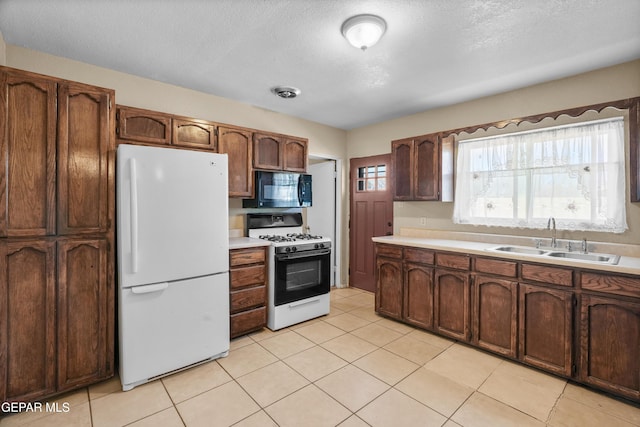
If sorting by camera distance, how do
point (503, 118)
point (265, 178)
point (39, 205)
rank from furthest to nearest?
point (265, 178) → point (503, 118) → point (39, 205)

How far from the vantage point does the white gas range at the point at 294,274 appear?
3.06 meters

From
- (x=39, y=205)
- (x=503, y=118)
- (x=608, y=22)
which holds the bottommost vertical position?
(x=39, y=205)

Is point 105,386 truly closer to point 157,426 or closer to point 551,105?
point 157,426

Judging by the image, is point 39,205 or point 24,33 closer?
point 39,205

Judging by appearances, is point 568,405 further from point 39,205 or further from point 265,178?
point 39,205

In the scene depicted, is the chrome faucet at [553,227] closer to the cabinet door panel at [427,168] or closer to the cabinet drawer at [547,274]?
the cabinet drawer at [547,274]

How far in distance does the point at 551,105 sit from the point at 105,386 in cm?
446

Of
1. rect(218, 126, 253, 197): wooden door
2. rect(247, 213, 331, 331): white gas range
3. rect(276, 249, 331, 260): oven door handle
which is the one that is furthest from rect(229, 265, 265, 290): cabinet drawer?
rect(218, 126, 253, 197): wooden door

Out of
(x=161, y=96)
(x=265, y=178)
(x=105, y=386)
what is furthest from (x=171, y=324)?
(x=161, y=96)

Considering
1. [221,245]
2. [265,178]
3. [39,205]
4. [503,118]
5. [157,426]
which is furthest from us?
[265,178]

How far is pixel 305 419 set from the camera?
5.93 ft

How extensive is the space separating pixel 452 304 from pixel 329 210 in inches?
92.6

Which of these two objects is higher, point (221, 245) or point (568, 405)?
point (221, 245)

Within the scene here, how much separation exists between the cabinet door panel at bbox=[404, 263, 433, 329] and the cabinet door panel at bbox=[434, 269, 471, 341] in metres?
0.07
